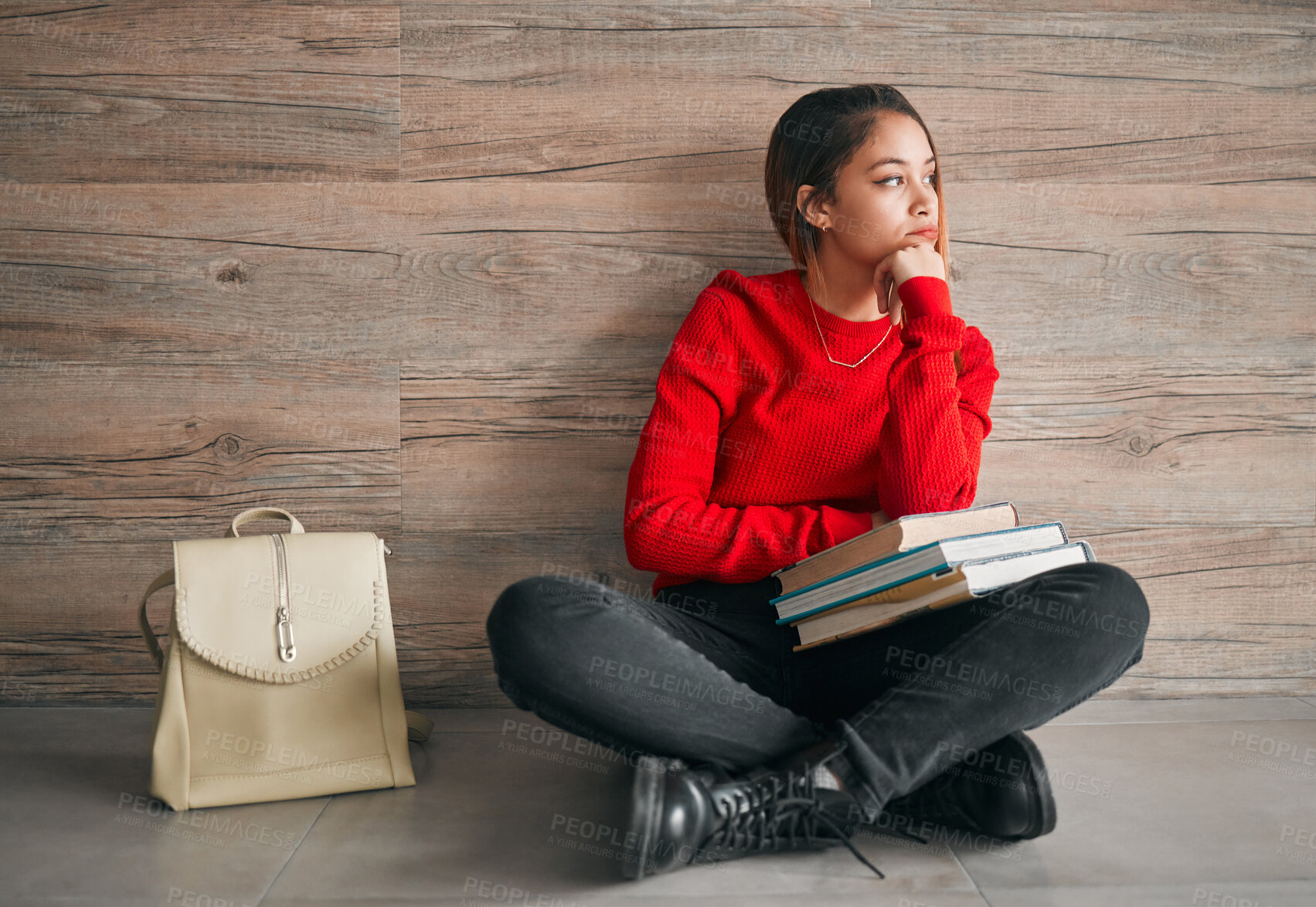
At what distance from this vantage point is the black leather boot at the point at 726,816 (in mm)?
832

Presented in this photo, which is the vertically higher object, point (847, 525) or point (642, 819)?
point (847, 525)

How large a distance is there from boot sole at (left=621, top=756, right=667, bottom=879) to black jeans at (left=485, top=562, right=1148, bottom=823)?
0.31 feet

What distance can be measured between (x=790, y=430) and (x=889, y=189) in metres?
0.34

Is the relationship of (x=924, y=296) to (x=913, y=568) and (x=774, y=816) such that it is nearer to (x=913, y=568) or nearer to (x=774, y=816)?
(x=913, y=568)

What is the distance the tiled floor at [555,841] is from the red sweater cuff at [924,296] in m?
0.61

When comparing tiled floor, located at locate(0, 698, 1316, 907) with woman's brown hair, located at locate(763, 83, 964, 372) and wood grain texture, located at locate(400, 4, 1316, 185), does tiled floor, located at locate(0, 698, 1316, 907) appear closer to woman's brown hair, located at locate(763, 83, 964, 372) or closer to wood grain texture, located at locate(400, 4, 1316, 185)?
woman's brown hair, located at locate(763, 83, 964, 372)

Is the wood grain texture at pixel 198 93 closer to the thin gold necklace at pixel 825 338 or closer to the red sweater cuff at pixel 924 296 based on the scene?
the thin gold necklace at pixel 825 338

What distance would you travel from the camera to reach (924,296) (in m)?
1.14

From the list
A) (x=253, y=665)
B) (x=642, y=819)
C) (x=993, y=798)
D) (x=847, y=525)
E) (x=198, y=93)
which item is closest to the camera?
(x=642, y=819)

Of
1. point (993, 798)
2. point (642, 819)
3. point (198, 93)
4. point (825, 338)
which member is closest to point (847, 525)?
point (825, 338)

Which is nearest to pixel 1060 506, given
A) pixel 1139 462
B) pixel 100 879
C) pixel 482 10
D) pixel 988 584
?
pixel 1139 462

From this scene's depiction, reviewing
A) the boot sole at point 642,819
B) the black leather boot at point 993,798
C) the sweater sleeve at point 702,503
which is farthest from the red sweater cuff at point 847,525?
the boot sole at point 642,819

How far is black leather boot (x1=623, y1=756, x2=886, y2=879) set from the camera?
32.7 inches

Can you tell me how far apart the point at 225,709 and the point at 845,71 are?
1.21 m
